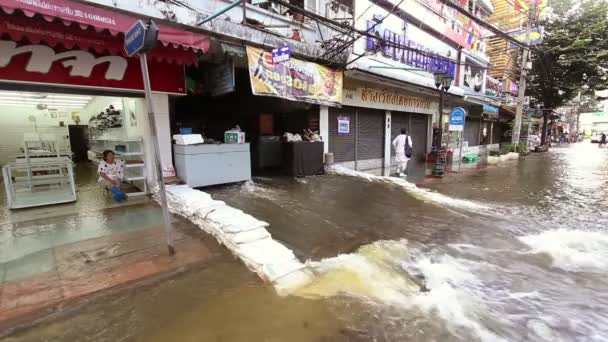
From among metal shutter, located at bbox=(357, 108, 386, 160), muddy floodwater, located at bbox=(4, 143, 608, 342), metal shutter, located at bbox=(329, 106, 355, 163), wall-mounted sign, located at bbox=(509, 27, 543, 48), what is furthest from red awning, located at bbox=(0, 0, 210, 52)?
wall-mounted sign, located at bbox=(509, 27, 543, 48)

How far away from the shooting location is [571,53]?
19094 millimetres

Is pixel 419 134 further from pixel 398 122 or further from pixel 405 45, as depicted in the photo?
pixel 405 45

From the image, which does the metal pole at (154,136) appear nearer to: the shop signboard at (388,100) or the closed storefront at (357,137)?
the closed storefront at (357,137)

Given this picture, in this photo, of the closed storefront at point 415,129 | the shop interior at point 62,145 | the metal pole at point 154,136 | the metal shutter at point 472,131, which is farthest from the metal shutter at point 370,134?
the metal shutter at point 472,131

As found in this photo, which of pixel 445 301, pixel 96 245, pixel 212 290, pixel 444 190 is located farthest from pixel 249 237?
pixel 444 190

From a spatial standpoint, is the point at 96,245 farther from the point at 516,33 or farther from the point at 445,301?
the point at 516,33

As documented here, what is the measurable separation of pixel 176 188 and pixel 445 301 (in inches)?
208

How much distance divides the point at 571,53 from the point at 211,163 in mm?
25179

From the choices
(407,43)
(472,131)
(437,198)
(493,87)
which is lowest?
(437,198)

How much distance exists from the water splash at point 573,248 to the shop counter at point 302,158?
226 inches

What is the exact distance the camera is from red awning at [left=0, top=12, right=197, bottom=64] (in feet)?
13.5

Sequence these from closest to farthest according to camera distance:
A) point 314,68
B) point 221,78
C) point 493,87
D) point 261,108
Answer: point 221,78 < point 314,68 < point 261,108 < point 493,87

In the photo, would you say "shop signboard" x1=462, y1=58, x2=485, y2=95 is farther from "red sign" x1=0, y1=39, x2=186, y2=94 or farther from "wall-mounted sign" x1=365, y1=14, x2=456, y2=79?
"red sign" x1=0, y1=39, x2=186, y2=94

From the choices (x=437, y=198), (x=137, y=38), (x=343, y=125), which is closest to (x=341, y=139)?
(x=343, y=125)
